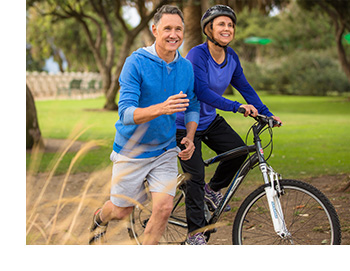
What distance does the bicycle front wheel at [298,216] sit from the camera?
2834mm

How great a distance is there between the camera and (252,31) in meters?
37.8

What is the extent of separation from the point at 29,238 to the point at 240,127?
8.24 meters

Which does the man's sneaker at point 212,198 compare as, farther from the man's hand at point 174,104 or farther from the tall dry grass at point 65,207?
the man's hand at point 174,104

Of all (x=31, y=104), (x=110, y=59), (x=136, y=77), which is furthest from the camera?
(x=110, y=59)

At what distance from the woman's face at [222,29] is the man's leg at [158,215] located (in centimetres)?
103

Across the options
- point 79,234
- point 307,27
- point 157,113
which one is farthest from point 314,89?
point 157,113

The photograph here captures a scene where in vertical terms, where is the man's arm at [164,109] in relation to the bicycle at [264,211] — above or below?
above

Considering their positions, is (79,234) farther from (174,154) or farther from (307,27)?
(307,27)

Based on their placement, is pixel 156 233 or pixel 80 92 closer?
pixel 156 233

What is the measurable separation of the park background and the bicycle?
0.41m

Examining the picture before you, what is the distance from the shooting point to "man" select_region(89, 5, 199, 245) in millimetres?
2850

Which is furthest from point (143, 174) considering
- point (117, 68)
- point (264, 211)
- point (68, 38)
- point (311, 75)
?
point (68, 38)

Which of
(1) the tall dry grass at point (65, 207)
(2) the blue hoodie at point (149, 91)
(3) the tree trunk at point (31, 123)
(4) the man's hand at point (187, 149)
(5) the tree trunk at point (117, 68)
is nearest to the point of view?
(1) the tall dry grass at point (65, 207)

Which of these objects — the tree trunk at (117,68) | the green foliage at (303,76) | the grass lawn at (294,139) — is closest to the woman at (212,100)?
the grass lawn at (294,139)
